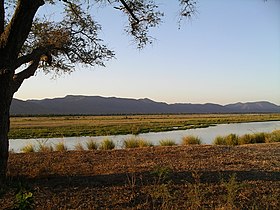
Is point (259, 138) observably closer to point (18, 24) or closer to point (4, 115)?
point (4, 115)

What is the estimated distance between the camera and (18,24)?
7617mm

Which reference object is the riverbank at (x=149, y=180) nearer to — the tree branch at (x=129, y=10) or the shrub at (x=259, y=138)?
the tree branch at (x=129, y=10)

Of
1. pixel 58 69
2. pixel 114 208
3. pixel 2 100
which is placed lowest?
pixel 114 208

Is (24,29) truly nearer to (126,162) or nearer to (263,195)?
(126,162)

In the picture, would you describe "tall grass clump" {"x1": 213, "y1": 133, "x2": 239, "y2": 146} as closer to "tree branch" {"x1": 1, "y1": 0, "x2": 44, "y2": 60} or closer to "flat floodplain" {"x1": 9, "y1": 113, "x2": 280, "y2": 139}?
"tree branch" {"x1": 1, "y1": 0, "x2": 44, "y2": 60}

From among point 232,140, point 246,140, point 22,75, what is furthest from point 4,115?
point 246,140

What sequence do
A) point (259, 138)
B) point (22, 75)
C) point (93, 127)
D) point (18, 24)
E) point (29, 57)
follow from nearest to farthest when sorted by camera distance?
point (18, 24), point (29, 57), point (22, 75), point (259, 138), point (93, 127)

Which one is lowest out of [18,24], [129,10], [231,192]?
[231,192]

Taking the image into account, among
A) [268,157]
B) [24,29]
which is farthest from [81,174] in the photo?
[268,157]

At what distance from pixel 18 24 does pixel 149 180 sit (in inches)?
163

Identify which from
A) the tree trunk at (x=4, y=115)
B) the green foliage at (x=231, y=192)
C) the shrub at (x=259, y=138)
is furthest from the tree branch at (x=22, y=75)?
the shrub at (x=259, y=138)

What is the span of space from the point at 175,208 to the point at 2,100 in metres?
4.20

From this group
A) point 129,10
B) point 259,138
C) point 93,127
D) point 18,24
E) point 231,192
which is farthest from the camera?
point 93,127

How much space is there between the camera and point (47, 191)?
712 centimetres
